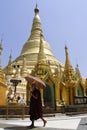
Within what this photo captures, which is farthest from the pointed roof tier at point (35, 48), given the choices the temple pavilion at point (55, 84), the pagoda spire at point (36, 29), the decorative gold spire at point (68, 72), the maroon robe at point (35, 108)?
the maroon robe at point (35, 108)

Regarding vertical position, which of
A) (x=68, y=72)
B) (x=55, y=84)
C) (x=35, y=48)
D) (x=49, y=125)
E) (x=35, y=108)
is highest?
(x=35, y=48)

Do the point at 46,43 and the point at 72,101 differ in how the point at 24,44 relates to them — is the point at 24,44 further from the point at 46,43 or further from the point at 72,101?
the point at 72,101

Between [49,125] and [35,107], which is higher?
[35,107]

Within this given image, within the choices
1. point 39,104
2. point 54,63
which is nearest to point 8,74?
point 54,63

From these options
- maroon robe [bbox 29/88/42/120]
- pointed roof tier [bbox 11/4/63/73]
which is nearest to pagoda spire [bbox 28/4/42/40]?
pointed roof tier [bbox 11/4/63/73]

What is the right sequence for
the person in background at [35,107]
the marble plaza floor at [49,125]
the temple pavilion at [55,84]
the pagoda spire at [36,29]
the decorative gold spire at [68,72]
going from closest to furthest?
the marble plaza floor at [49,125] → the person in background at [35,107] → the temple pavilion at [55,84] → the decorative gold spire at [68,72] → the pagoda spire at [36,29]

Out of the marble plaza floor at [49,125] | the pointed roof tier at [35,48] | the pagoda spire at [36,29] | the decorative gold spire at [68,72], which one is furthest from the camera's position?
the pagoda spire at [36,29]

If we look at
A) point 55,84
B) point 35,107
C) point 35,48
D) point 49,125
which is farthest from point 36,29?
point 35,107

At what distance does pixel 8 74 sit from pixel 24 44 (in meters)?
14.9

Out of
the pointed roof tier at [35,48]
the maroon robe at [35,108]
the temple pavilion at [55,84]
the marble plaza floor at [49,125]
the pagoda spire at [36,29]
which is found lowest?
the marble plaza floor at [49,125]

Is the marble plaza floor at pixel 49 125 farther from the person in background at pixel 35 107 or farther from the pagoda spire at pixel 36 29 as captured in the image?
the pagoda spire at pixel 36 29

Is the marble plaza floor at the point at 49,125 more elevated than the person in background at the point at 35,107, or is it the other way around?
the person in background at the point at 35,107

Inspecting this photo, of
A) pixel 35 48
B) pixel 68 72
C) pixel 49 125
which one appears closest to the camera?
pixel 49 125

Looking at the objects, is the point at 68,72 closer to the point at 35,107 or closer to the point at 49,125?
the point at 49,125
